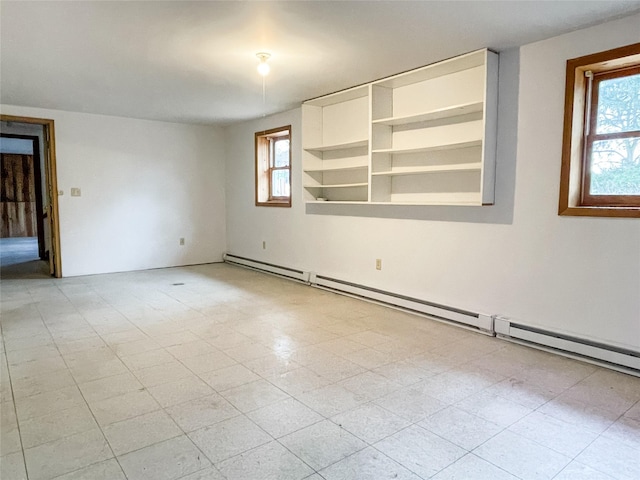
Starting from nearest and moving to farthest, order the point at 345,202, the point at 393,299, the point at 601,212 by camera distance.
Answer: the point at 601,212 < the point at 393,299 < the point at 345,202

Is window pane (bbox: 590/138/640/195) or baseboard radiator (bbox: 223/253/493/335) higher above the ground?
window pane (bbox: 590/138/640/195)

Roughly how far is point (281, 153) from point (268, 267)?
1705 millimetres

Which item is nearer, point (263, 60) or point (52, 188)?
point (263, 60)

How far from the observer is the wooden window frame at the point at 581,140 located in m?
2.79

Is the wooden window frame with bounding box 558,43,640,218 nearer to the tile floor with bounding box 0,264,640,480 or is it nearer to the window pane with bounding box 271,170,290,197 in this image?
the tile floor with bounding box 0,264,640,480

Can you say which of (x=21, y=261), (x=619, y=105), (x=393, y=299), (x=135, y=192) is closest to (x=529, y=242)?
(x=619, y=105)

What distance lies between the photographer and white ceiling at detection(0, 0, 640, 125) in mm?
2500

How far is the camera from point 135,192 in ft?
20.6

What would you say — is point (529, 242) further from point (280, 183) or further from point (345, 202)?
point (280, 183)

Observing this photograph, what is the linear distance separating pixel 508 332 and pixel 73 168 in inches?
226

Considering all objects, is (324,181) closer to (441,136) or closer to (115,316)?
(441,136)

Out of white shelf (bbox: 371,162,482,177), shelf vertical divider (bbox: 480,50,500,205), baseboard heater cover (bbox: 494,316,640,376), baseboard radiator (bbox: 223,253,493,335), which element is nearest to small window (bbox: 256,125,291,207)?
baseboard radiator (bbox: 223,253,493,335)

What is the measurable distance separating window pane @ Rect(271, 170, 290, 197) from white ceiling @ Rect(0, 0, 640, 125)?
66.6 inches

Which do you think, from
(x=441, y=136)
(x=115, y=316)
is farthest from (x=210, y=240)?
(x=441, y=136)
